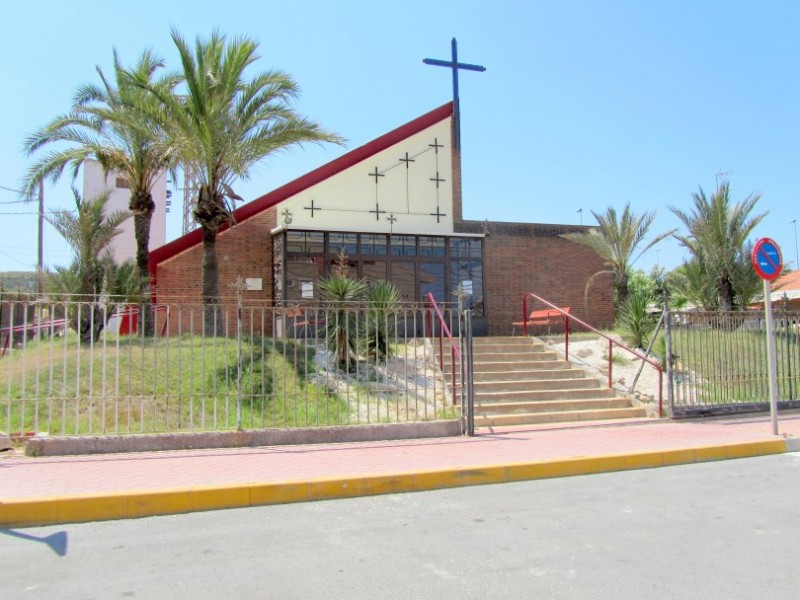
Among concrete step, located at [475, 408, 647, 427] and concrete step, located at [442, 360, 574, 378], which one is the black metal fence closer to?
concrete step, located at [475, 408, 647, 427]

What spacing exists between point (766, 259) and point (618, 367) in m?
4.36

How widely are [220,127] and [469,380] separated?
263 inches

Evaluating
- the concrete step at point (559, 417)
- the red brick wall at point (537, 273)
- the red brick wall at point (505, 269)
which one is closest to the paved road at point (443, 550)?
the concrete step at point (559, 417)


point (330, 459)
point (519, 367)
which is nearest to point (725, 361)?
point (519, 367)

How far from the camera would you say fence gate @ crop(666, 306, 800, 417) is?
1159 centimetres

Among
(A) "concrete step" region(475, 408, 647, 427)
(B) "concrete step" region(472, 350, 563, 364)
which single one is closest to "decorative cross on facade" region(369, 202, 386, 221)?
(B) "concrete step" region(472, 350, 563, 364)

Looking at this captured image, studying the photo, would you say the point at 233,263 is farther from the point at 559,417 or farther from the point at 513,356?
the point at 559,417

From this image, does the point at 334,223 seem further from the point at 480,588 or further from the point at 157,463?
the point at 480,588

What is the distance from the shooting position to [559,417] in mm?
10961

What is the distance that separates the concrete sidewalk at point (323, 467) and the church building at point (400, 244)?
7.38 m

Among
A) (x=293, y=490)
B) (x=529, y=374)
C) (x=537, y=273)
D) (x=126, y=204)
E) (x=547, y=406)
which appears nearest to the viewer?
(x=293, y=490)

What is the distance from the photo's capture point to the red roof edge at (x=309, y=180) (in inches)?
614

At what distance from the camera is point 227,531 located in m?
5.23

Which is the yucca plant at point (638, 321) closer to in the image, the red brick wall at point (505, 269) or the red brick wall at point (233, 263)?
the red brick wall at point (505, 269)
